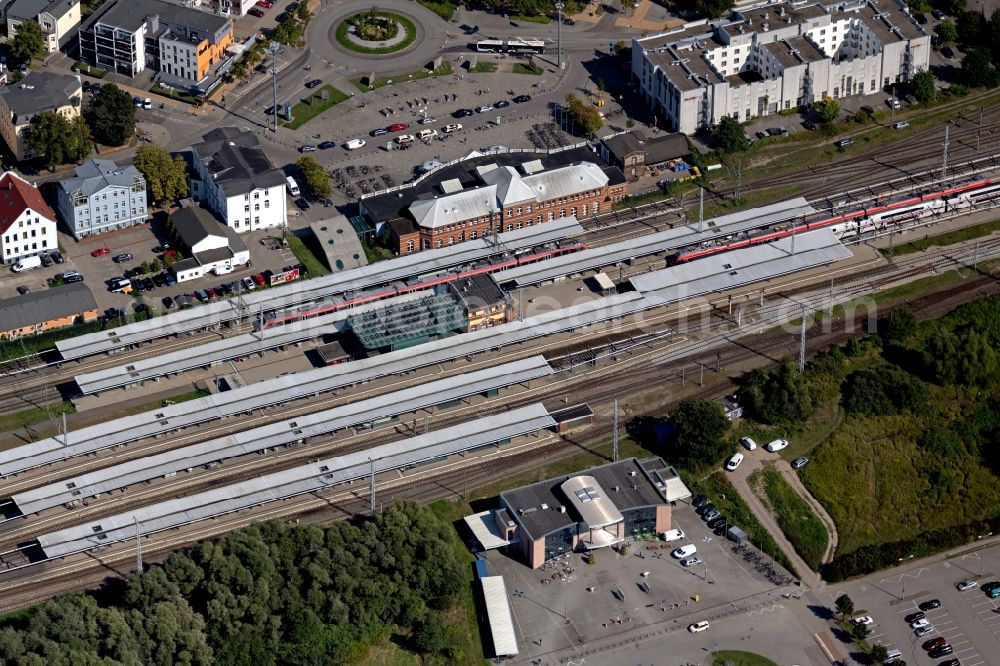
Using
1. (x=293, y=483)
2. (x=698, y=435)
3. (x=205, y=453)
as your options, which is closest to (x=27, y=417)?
(x=205, y=453)

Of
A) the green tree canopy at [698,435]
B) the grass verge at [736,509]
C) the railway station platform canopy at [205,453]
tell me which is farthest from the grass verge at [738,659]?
the railway station platform canopy at [205,453]

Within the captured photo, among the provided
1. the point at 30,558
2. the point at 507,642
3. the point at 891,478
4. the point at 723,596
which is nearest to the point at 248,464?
the point at 30,558

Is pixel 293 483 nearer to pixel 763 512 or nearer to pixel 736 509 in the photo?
pixel 736 509

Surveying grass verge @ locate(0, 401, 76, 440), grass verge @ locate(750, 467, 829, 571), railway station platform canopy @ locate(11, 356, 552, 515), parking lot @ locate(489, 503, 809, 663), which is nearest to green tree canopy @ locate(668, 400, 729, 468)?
grass verge @ locate(750, 467, 829, 571)

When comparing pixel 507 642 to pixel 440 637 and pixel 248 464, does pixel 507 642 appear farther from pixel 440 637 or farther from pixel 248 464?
pixel 248 464

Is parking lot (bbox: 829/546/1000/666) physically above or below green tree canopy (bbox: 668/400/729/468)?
below

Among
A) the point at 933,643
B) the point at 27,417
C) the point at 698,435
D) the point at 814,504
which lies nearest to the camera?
the point at 933,643

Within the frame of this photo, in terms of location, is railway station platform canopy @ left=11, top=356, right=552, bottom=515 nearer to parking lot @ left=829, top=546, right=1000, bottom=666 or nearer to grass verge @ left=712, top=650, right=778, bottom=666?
Answer: grass verge @ left=712, top=650, right=778, bottom=666
